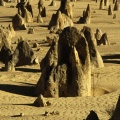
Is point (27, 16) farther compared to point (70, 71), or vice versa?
point (27, 16)

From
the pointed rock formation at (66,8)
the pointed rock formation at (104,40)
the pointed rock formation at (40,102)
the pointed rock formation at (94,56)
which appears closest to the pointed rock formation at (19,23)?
the pointed rock formation at (66,8)

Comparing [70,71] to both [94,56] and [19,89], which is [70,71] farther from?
[94,56]

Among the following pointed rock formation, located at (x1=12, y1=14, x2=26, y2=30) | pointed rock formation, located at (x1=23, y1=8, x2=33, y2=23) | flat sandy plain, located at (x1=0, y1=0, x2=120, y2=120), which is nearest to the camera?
flat sandy plain, located at (x1=0, y1=0, x2=120, y2=120)

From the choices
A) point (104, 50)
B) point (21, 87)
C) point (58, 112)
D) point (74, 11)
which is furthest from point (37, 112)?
point (74, 11)

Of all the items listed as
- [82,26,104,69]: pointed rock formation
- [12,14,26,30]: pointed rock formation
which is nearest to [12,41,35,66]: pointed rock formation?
[82,26,104,69]: pointed rock formation

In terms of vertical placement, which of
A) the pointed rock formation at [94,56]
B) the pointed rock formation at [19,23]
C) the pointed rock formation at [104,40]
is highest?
the pointed rock formation at [94,56]

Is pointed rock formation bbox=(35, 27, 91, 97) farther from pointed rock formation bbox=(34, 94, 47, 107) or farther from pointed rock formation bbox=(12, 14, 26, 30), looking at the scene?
pointed rock formation bbox=(12, 14, 26, 30)

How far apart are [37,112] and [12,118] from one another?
119cm

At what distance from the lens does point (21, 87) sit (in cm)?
1917

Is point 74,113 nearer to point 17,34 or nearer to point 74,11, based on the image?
point 17,34

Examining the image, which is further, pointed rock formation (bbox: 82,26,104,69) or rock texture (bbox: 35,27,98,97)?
pointed rock formation (bbox: 82,26,104,69)

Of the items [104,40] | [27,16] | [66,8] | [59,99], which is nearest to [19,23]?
[27,16]

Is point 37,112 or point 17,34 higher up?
point 37,112

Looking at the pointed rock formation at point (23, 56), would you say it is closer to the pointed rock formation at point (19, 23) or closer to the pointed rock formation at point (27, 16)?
the pointed rock formation at point (19, 23)
